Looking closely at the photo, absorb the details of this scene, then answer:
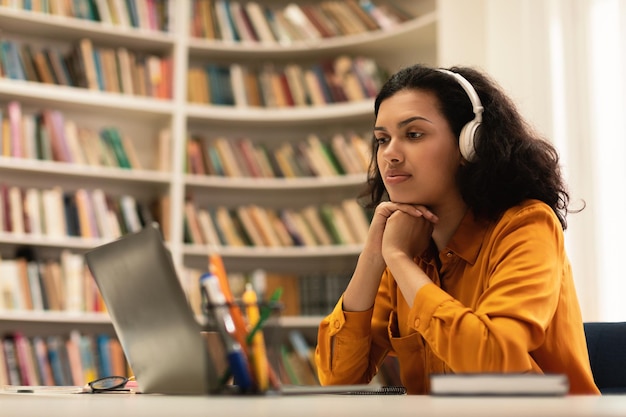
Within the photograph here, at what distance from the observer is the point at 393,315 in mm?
1674

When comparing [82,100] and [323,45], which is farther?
[323,45]

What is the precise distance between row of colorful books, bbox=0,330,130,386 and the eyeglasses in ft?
6.64

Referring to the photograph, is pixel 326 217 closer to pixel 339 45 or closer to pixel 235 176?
pixel 235 176

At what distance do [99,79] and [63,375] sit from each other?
4.44 ft

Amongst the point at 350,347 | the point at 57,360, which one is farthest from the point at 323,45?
Answer: the point at 350,347

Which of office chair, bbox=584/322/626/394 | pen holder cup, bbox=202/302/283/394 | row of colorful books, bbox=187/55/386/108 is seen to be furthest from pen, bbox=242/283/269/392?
row of colorful books, bbox=187/55/386/108

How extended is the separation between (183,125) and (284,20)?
2.55 feet

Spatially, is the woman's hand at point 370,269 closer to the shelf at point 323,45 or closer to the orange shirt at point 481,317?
the orange shirt at point 481,317

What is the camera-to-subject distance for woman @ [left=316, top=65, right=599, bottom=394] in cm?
139

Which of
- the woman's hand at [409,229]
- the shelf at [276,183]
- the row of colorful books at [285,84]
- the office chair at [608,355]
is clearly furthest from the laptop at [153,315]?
the row of colorful books at [285,84]

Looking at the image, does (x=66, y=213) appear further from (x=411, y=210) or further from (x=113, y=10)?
(x=411, y=210)

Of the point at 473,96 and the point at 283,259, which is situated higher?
the point at 473,96

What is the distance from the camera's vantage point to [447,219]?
1.62 metres

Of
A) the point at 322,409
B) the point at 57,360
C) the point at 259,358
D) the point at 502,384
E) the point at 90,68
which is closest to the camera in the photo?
the point at 322,409
